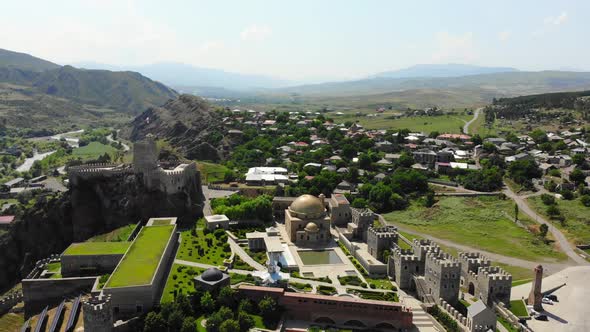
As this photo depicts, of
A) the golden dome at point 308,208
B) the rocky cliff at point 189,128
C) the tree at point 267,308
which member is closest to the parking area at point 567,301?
the tree at point 267,308

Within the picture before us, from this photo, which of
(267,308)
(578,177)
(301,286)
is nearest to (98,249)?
(267,308)

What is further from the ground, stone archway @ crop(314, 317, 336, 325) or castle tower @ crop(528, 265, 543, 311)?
castle tower @ crop(528, 265, 543, 311)

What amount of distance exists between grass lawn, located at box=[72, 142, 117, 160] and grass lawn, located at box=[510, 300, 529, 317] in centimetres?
13925

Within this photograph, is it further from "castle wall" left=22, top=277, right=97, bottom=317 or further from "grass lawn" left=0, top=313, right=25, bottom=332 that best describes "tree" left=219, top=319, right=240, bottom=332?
"grass lawn" left=0, top=313, right=25, bottom=332

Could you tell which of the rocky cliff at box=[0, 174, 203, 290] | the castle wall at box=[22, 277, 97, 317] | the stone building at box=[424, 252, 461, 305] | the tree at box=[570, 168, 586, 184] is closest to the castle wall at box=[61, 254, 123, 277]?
the castle wall at box=[22, 277, 97, 317]

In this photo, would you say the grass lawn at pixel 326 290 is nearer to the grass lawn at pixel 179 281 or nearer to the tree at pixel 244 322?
the tree at pixel 244 322

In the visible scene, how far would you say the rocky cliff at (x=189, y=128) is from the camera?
12825cm

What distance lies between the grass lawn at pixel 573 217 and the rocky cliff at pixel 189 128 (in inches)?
3222

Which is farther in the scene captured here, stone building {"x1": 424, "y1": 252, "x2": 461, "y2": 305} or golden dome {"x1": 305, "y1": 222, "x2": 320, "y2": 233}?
golden dome {"x1": 305, "y1": 222, "x2": 320, "y2": 233}

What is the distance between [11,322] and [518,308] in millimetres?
61194

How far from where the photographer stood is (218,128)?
14725 cm

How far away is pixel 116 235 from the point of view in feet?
236

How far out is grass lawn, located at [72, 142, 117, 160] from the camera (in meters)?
158

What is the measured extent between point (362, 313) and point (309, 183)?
158 feet
